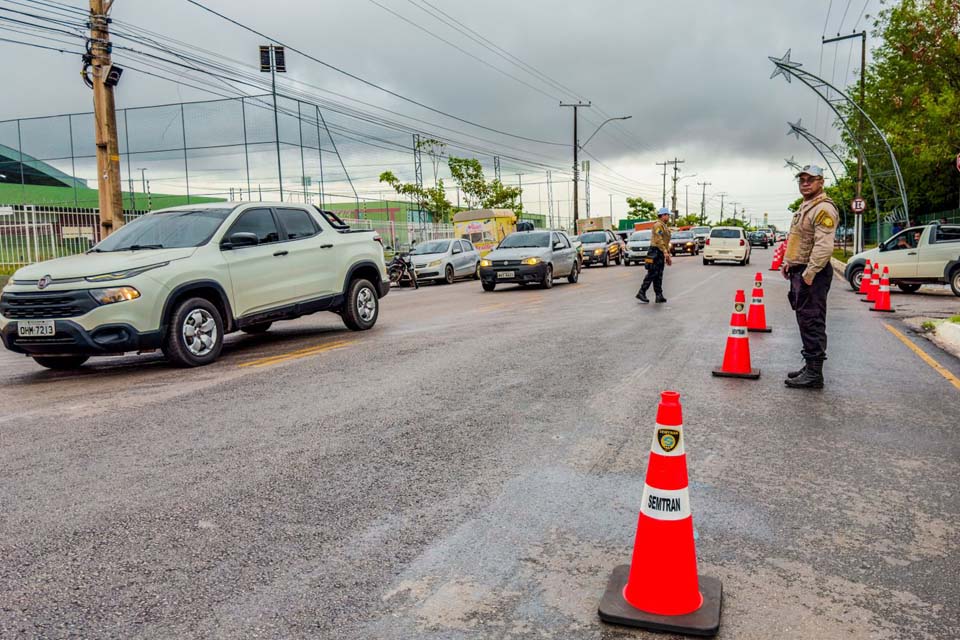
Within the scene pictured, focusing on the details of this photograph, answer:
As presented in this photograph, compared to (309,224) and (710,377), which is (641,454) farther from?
(309,224)

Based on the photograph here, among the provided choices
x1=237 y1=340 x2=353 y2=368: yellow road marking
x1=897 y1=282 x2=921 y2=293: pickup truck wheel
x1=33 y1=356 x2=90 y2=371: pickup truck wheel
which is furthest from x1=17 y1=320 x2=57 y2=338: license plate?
x1=897 y1=282 x2=921 y2=293: pickup truck wheel

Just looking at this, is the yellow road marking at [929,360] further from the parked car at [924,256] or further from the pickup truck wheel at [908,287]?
the pickup truck wheel at [908,287]

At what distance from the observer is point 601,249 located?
3584 centimetres

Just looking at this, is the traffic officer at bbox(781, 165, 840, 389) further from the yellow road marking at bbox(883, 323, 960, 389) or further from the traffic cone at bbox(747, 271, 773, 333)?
the traffic cone at bbox(747, 271, 773, 333)

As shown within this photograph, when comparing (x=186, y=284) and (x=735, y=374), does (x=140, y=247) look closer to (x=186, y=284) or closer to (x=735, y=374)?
(x=186, y=284)

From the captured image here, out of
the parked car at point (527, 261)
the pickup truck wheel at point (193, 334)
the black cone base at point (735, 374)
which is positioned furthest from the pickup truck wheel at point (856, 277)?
the pickup truck wheel at point (193, 334)

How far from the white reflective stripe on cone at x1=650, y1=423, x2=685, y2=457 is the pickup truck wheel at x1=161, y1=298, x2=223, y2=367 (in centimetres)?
652

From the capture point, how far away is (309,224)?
1073cm

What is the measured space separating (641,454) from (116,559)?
3089 mm

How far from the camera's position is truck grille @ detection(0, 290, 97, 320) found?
303 inches

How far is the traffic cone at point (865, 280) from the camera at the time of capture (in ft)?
57.6

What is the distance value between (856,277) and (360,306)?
45.7 ft

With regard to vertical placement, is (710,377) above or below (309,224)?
below

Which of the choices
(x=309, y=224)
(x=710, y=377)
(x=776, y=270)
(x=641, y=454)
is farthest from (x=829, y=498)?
(x=776, y=270)
